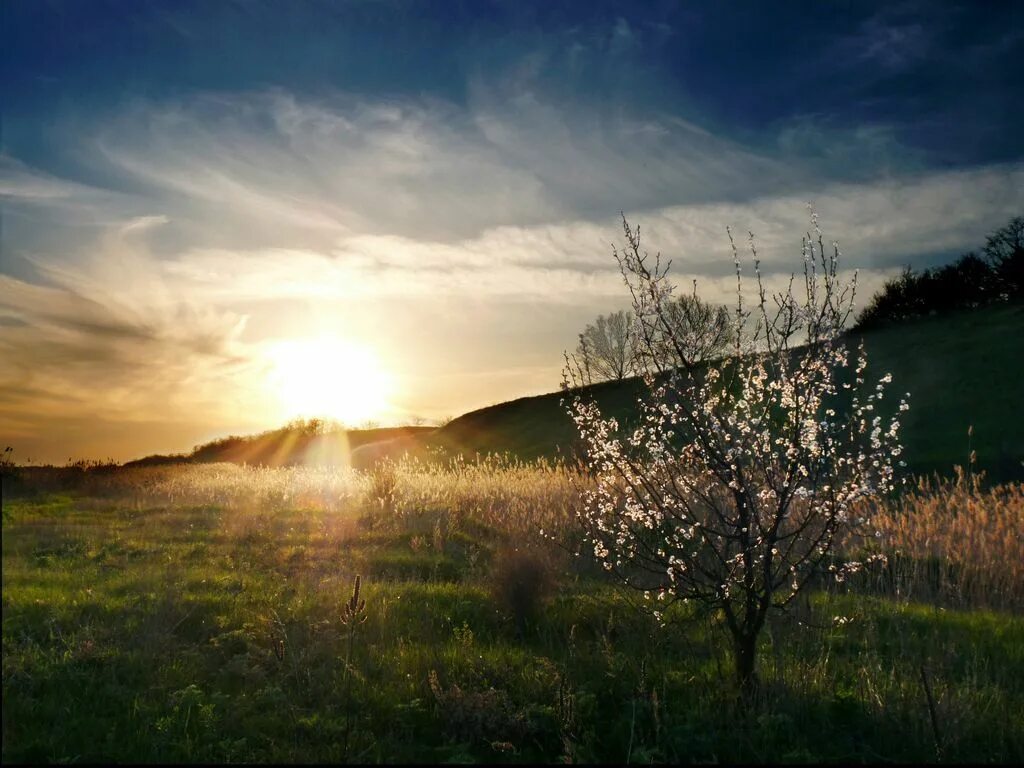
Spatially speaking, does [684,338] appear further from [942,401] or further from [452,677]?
[942,401]

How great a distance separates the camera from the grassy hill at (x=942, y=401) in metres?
35.8

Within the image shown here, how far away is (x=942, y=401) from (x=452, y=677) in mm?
41873

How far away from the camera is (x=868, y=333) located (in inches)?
2240

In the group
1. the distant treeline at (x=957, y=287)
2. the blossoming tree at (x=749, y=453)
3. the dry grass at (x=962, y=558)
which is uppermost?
the distant treeline at (x=957, y=287)

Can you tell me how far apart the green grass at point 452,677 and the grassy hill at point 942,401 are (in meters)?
23.2

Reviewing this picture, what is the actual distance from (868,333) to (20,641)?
191 ft

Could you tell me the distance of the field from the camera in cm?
603

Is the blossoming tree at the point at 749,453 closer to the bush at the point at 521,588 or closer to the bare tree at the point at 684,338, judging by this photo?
the bare tree at the point at 684,338

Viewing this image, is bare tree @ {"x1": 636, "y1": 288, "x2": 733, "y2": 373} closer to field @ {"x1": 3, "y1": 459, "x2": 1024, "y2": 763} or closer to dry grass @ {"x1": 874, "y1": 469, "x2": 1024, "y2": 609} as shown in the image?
field @ {"x1": 3, "y1": 459, "x2": 1024, "y2": 763}

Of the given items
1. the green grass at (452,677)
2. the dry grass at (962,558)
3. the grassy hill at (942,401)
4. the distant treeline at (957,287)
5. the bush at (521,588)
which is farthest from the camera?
the distant treeline at (957,287)

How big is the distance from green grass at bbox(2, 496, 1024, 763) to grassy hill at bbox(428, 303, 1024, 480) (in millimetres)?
23199

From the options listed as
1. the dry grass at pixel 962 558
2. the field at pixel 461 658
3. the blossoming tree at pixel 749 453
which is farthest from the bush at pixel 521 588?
the dry grass at pixel 962 558

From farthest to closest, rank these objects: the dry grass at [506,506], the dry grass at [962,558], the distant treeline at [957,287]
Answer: the distant treeline at [957,287]
the dry grass at [506,506]
the dry grass at [962,558]

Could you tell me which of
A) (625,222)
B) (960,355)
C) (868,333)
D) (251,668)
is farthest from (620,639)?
(868,333)
